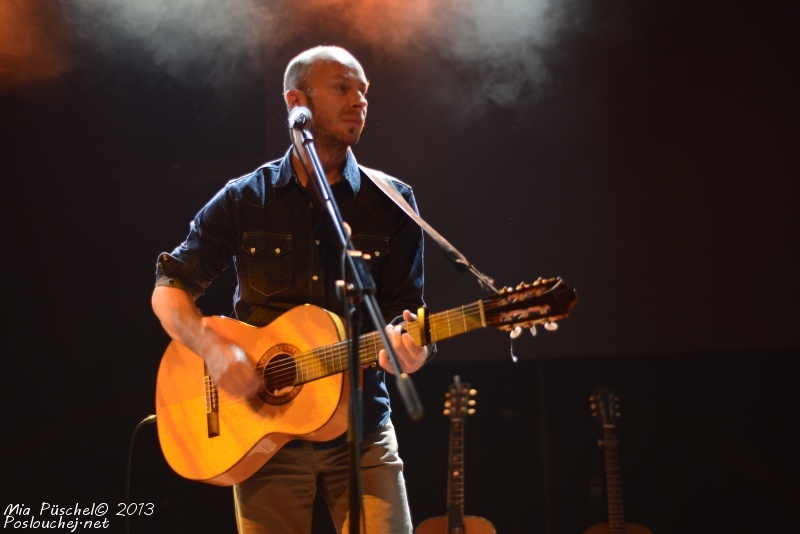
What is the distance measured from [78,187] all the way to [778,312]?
4.40 m

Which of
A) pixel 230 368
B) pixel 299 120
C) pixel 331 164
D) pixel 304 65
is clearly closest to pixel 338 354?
pixel 230 368

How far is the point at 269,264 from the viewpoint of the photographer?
10.1 ft

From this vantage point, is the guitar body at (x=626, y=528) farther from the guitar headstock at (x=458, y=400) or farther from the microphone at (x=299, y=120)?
the microphone at (x=299, y=120)

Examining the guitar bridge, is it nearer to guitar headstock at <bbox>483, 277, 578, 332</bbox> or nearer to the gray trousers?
the gray trousers

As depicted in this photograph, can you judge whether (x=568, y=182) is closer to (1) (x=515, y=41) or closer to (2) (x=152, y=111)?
(1) (x=515, y=41)

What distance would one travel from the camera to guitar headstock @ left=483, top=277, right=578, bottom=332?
2361 millimetres

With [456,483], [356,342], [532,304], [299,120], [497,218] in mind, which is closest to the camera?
[356,342]

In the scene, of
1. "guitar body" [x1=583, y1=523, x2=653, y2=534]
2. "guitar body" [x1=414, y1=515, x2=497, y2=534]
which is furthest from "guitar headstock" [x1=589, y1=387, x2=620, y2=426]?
"guitar body" [x1=414, y1=515, x2=497, y2=534]

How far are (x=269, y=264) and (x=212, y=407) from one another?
602 millimetres

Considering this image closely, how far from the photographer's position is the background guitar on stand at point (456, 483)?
4.65 metres

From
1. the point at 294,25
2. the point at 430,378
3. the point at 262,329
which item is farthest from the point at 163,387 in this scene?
the point at 294,25

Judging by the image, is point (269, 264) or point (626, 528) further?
point (626, 528)

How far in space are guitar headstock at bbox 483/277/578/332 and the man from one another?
36 cm

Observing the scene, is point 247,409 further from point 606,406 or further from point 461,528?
point 606,406
